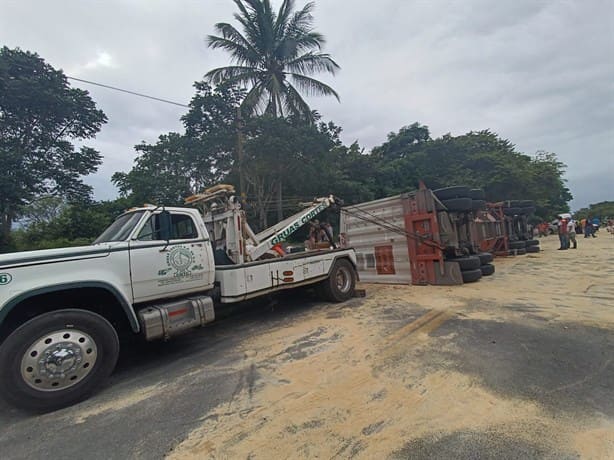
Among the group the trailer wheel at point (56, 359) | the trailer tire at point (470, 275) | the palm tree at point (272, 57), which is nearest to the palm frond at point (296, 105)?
the palm tree at point (272, 57)

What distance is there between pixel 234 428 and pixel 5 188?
53.4 ft

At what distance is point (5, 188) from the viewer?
41.3 feet

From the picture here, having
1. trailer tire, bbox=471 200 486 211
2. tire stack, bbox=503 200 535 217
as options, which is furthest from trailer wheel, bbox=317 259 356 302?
tire stack, bbox=503 200 535 217

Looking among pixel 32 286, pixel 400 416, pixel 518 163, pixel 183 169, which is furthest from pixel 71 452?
→ pixel 518 163

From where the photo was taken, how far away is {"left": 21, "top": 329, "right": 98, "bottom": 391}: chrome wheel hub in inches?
109

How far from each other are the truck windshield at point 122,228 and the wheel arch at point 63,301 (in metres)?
0.70

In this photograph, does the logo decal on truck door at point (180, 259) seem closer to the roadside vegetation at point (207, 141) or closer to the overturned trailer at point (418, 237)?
the overturned trailer at point (418, 237)

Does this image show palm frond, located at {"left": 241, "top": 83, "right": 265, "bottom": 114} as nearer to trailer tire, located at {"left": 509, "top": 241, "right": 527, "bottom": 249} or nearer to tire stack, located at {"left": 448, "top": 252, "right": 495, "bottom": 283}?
tire stack, located at {"left": 448, "top": 252, "right": 495, "bottom": 283}

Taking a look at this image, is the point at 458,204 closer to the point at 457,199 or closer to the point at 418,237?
the point at 457,199

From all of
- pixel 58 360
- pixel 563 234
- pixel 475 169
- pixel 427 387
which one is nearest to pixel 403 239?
pixel 427 387

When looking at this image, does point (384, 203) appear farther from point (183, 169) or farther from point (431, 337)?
point (183, 169)

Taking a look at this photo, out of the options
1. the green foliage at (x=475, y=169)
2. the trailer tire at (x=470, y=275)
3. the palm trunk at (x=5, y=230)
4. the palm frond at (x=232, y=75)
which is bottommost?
the trailer tire at (x=470, y=275)

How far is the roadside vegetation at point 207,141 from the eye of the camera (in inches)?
529

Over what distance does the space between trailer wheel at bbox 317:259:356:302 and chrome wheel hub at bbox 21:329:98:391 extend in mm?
4130
